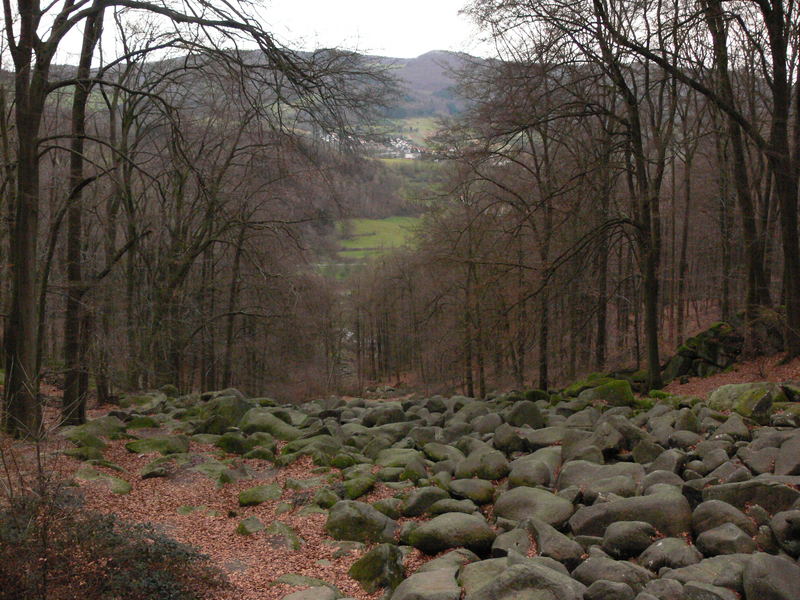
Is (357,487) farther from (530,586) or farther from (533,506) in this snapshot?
(530,586)

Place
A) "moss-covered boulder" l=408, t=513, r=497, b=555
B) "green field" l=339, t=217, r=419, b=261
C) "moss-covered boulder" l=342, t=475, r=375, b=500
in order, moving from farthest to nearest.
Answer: "green field" l=339, t=217, r=419, b=261
"moss-covered boulder" l=342, t=475, r=375, b=500
"moss-covered boulder" l=408, t=513, r=497, b=555

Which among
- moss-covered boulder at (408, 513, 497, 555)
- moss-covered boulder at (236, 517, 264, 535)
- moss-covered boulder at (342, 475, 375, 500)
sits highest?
moss-covered boulder at (408, 513, 497, 555)

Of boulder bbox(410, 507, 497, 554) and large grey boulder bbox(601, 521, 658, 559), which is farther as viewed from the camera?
boulder bbox(410, 507, 497, 554)

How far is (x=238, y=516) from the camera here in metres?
8.05

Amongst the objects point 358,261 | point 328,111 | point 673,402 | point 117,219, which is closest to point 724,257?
point 673,402

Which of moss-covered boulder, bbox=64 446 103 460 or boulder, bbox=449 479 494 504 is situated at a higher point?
moss-covered boulder, bbox=64 446 103 460

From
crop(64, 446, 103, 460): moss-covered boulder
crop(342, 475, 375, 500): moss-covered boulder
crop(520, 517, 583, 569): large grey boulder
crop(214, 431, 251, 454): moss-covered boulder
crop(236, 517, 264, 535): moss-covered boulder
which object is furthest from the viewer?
crop(214, 431, 251, 454): moss-covered boulder

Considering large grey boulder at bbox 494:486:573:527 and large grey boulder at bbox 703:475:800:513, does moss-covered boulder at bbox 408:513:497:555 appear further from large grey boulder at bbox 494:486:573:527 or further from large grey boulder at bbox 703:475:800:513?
large grey boulder at bbox 703:475:800:513

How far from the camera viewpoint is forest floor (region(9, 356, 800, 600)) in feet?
20.5

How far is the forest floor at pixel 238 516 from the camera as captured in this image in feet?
20.5

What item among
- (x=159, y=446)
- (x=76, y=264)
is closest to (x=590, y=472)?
(x=159, y=446)

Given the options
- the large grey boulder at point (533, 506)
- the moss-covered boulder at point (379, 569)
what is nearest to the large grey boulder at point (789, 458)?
the large grey boulder at point (533, 506)

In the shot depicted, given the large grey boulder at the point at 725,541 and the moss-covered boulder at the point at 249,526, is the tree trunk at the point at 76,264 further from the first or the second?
the large grey boulder at the point at 725,541

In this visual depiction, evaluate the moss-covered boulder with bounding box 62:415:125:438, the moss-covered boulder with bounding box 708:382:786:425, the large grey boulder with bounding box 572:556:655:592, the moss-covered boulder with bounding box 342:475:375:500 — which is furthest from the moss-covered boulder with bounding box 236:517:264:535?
the moss-covered boulder with bounding box 708:382:786:425
